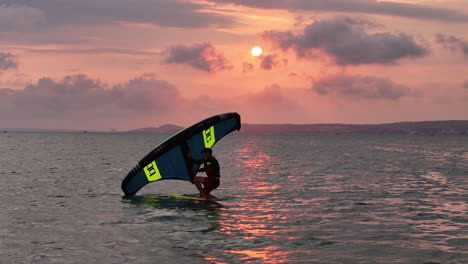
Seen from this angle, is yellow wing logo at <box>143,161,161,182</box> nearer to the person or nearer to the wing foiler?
the wing foiler

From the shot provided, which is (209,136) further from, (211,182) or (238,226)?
(238,226)

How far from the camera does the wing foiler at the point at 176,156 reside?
713 inches

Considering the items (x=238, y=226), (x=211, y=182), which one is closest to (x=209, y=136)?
(x=211, y=182)

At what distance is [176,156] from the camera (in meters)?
19.0

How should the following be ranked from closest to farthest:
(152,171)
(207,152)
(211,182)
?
(207,152) → (211,182) → (152,171)

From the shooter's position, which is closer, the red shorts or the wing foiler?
the red shorts

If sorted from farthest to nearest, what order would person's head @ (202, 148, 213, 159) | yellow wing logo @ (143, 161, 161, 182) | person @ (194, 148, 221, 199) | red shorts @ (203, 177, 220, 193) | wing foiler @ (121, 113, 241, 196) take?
yellow wing logo @ (143, 161, 161, 182)
wing foiler @ (121, 113, 241, 196)
red shorts @ (203, 177, 220, 193)
person @ (194, 148, 221, 199)
person's head @ (202, 148, 213, 159)

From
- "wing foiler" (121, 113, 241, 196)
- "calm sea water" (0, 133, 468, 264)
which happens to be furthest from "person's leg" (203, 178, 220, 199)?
"wing foiler" (121, 113, 241, 196)

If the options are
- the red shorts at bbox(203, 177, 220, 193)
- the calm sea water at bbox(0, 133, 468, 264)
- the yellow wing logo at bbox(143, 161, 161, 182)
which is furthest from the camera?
the yellow wing logo at bbox(143, 161, 161, 182)

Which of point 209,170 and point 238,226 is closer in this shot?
point 238,226

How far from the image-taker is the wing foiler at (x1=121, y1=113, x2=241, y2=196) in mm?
18109

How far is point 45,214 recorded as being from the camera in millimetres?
16469

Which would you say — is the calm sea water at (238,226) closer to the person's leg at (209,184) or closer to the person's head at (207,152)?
the person's leg at (209,184)

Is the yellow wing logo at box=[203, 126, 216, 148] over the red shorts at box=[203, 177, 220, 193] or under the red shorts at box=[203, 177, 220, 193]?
over
